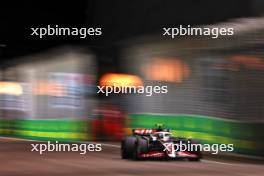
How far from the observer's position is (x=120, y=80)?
21.0 metres

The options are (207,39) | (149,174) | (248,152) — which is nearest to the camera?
(149,174)

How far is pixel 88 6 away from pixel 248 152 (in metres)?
10.5

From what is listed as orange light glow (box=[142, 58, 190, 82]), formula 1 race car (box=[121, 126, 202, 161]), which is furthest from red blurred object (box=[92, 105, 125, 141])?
formula 1 race car (box=[121, 126, 202, 161])

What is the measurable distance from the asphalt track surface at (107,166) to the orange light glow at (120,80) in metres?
5.91

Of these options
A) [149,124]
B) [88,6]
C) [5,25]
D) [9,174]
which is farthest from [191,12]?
[5,25]

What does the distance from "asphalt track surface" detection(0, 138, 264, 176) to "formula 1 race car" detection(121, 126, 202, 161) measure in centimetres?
22

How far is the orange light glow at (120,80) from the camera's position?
20.3 meters

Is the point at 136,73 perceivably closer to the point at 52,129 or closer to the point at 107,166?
the point at 52,129

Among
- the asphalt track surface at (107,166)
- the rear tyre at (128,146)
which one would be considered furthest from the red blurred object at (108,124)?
the rear tyre at (128,146)

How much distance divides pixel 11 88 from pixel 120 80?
437cm

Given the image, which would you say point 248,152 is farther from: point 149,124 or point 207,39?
point 149,124

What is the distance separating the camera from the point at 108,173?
10734 mm

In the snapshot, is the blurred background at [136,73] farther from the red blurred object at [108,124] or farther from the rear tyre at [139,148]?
the rear tyre at [139,148]

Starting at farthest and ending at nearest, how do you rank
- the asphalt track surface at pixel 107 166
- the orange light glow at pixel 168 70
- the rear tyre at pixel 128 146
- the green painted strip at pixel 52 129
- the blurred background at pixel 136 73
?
the green painted strip at pixel 52 129, the orange light glow at pixel 168 70, the blurred background at pixel 136 73, the rear tyre at pixel 128 146, the asphalt track surface at pixel 107 166
